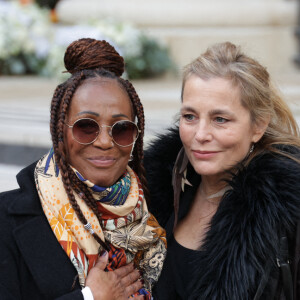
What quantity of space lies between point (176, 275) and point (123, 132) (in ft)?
2.49

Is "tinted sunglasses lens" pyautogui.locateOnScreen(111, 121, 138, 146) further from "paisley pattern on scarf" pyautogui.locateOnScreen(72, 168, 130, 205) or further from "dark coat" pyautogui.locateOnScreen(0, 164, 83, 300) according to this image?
"dark coat" pyautogui.locateOnScreen(0, 164, 83, 300)

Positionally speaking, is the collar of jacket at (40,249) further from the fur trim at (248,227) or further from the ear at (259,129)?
the ear at (259,129)

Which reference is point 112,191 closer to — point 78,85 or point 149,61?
point 78,85

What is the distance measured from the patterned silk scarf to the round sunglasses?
0.15 metres

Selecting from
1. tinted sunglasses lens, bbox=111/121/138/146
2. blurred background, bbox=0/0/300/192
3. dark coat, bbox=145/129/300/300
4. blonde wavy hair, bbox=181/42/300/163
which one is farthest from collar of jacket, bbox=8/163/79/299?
blurred background, bbox=0/0/300/192

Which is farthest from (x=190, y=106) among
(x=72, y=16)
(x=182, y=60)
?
(x=72, y=16)

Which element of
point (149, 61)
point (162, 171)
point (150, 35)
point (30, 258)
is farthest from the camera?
point (150, 35)

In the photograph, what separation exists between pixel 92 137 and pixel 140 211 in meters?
0.45

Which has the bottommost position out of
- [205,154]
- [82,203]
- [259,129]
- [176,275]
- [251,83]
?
[176,275]

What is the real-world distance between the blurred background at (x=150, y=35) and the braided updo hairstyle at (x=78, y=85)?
5662mm

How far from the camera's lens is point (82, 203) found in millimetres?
2268

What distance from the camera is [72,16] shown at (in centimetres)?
988

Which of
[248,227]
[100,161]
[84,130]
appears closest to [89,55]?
[84,130]

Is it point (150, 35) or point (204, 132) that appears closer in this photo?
point (204, 132)
